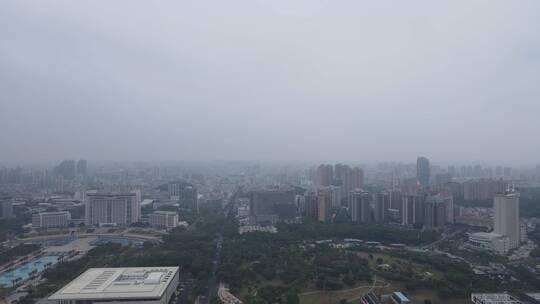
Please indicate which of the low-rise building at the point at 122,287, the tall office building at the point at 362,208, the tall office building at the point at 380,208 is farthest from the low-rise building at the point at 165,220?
the tall office building at the point at 380,208

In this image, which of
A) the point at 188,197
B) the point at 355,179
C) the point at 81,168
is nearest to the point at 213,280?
the point at 188,197

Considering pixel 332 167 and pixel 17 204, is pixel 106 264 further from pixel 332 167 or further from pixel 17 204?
pixel 332 167

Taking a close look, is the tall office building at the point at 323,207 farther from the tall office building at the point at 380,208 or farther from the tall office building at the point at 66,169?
the tall office building at the point at 66,169

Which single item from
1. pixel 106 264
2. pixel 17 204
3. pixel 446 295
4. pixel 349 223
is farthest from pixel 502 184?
Answer: pixel 17 204

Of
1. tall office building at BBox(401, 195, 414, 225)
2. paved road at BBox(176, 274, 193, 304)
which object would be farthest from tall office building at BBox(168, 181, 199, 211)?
paved road at BBox(176, 274, 193, 304)

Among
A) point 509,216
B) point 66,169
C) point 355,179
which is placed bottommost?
point 509,216

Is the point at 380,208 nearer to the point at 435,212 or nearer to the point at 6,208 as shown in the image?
the point at 435,212

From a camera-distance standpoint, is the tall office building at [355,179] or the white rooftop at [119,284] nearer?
the white rooftop at [119,284]
